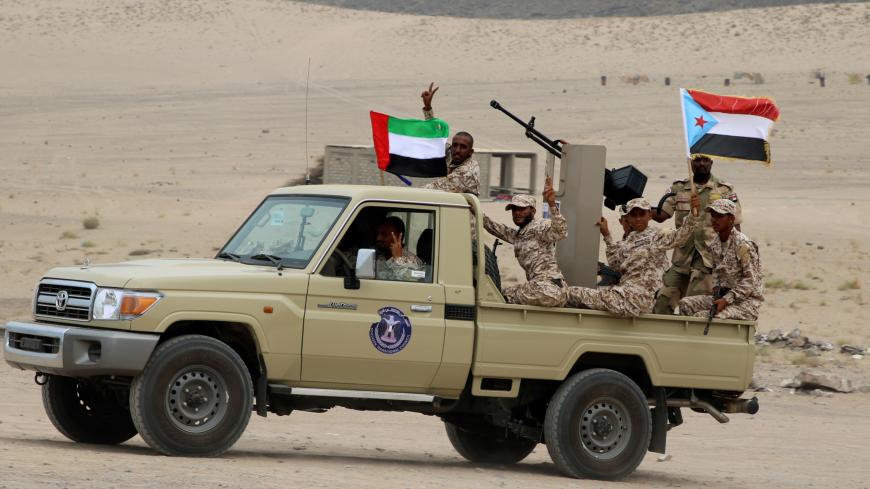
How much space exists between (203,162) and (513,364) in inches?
1552

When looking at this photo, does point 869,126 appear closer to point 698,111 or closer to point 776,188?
point 776,188

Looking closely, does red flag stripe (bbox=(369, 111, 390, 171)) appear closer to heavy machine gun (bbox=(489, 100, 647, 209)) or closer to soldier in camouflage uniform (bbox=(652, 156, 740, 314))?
heavy machine gun (bbox=(489, 100, 647, 209))

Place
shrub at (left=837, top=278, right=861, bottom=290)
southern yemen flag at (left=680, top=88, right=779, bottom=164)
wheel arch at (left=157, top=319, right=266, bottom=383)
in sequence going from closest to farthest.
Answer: wheel arch at (left=157, top=319, right=266, bottom=383) < southern yemen flag at (left=680, top=88, right=779, bottom=164) < shrub at (left=837, top=278, right=861, bottom=290)

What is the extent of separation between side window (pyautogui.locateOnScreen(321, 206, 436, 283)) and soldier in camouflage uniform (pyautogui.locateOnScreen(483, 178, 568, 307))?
623 millimetres

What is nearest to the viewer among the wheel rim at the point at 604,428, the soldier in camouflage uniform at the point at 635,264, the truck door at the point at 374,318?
the truck door at the point at 374,318

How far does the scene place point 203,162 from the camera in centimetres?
4906

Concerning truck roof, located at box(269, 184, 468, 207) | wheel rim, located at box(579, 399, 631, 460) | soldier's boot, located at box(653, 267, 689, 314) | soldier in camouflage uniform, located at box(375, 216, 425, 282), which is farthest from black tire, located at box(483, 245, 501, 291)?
soldier's boot, located at box(653, 267, 689, 314)

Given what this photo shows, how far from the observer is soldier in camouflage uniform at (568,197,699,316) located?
10938 millimetres

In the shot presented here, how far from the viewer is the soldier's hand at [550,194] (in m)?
10.8

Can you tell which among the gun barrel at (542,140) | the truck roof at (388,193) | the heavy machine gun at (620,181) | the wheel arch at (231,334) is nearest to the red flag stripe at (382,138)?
the heavy machine gun at (620,181)

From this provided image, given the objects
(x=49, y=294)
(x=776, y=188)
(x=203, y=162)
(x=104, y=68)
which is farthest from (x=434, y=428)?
(x=104, y=68)

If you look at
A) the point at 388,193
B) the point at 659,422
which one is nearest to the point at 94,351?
the point at 388,193

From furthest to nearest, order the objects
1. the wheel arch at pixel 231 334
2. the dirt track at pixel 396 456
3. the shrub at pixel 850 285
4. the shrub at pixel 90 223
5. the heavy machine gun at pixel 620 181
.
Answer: the shrub at pixel 90 223
the shrub at pixel 850 285
the heavy machine gun at pixel 620 181
the wheel arch at pixel 231 334
the dirt track at pixel 396 456

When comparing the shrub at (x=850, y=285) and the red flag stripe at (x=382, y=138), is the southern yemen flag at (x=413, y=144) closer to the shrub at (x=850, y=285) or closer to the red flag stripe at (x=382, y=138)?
the red flag stripe at (x=382, y=138)
